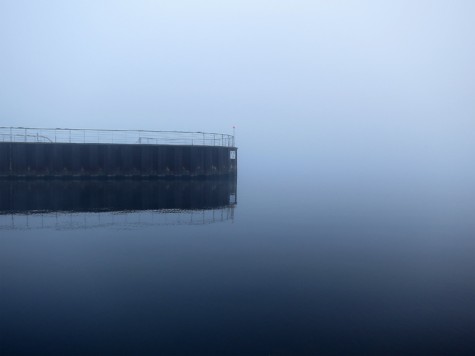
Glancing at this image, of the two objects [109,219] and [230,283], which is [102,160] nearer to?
[109,219]

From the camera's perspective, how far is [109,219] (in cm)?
1750

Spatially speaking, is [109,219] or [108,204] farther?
[108,204]

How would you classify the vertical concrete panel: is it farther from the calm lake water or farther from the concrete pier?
the calm lake water

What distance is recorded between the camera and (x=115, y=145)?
3281 cm

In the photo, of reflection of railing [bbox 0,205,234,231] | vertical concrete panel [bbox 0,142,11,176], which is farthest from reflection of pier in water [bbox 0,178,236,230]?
vertical concrete panel [bbox 0,142,11,176]

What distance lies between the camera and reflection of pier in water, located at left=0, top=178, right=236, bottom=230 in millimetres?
17156

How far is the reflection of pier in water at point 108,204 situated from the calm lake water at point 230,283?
187 mm

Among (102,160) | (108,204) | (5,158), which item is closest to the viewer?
(108,204)

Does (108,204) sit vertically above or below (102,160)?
below

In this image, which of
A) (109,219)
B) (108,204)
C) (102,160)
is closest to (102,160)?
(102,160)

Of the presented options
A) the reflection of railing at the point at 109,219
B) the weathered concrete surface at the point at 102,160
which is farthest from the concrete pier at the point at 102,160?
the reflection of railing at the point at 109,219

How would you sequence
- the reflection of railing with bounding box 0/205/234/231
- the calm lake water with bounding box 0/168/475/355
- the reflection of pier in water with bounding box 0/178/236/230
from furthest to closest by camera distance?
1. the reflection of pier in water with bounding box 0/178/236/230
2. the reflection of railing with bounding box 0/205/234/231
3. the calm lake water with bounding box 0/168/475/355

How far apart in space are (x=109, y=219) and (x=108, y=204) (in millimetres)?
3708

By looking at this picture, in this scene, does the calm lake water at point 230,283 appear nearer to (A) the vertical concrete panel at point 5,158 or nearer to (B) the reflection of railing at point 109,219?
(B) the reflection of railing at point 109,219
